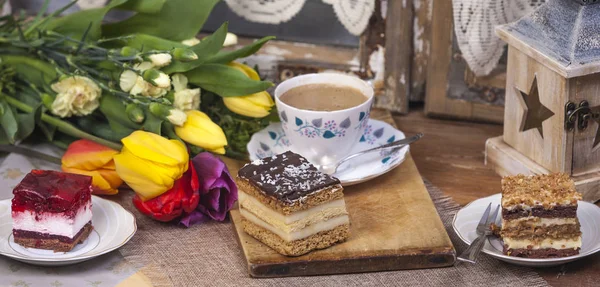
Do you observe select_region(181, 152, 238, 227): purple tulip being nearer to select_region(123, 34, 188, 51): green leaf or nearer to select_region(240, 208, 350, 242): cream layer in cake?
select_region(240, 208, 350, 242): cream layer in cake

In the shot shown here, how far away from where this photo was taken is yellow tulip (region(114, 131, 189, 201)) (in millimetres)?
1312

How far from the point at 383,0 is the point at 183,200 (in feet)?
1.80

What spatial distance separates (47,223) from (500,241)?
64cm

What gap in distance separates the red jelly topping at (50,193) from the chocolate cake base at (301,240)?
0.81 feet

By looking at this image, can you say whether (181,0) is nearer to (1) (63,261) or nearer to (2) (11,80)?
(2) (11,80)

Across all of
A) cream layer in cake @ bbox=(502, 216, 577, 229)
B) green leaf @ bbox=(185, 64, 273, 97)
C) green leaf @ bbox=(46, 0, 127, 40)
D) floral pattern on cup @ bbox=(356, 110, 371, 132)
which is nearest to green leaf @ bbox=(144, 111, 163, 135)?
green leaf @ bbox=(185, 64, 273, 97)

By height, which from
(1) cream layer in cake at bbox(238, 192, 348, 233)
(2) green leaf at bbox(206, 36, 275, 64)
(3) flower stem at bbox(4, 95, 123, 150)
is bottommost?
(1) cream layer in cake at bbox(238, 192, 348, 233)

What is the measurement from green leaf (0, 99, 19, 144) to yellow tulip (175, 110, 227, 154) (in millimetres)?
272

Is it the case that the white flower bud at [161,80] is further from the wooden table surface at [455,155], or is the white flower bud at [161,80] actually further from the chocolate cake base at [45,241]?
the wooden table surface at [455,155]

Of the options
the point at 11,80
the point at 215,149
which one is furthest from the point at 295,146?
the point at 11,80

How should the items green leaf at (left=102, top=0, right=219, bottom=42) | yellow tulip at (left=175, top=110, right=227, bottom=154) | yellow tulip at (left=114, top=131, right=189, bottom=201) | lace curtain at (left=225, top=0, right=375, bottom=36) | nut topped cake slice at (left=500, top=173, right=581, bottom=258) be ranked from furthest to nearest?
1. lace curtain at (left=225, top=0, right=375, bottom=36)
2. green leaf at (left=102, top=0, right=219, bottom=42)
3. yellow tulip at (left=175, top=110, right=227, bottom=154)
4. yellow tulip at (left=114, top=131, right=189, bottom=201)
5. nut topped cake slice at (left=500, top=173, right=581, bottom=258)

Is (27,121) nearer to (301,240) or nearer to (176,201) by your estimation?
(176,201)

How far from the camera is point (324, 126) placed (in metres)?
1.39

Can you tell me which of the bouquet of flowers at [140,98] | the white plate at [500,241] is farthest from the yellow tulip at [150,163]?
the white plate at [500,241]
